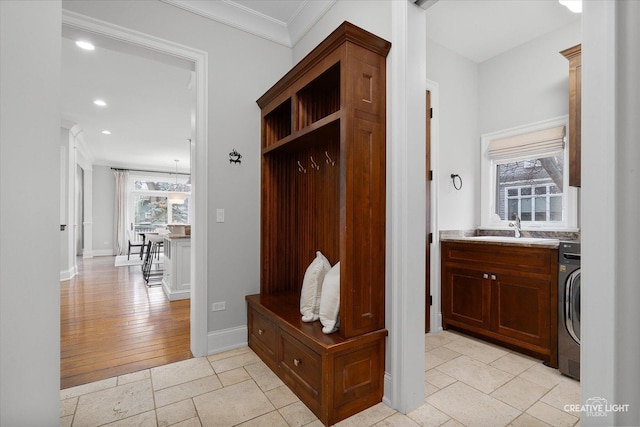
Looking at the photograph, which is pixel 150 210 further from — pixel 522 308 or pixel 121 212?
pixel 522 308

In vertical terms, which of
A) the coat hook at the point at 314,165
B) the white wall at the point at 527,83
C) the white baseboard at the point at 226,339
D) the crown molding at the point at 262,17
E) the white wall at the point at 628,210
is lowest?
the white baseboard at the point at 226,339

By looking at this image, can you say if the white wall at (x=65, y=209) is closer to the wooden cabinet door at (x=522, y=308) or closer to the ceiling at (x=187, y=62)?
the ceiling at (x=187, y=62)

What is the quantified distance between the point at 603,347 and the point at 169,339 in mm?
3165

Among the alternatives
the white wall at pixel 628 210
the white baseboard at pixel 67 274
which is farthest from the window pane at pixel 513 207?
the white baseboard at pixel 67 274

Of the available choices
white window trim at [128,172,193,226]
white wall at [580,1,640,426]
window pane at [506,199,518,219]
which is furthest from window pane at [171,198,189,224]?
white wall at [580,1,640,426]

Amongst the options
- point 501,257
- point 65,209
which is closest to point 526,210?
point 501,257

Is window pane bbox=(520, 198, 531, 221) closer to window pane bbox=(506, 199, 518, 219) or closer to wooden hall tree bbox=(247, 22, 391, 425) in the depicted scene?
window pane bbox=(506, 199, 518, 219)

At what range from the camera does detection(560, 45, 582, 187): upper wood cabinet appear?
247 cm

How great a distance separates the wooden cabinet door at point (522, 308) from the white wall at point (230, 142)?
2.21 m

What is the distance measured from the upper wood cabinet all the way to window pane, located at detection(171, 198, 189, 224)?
1051 cm

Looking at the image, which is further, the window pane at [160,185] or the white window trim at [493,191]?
the window pane at [160,185]

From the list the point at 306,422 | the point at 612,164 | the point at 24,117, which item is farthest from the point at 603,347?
the point at 24,117

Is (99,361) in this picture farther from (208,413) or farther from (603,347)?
(603,347)

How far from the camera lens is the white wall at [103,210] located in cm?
923
